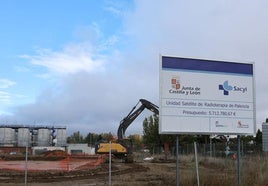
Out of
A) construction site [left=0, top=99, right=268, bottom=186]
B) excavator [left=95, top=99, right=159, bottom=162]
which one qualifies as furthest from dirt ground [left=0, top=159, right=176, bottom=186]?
excavator [left=95, top=99, right=159, bottom=162]

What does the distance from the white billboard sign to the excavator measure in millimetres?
33140

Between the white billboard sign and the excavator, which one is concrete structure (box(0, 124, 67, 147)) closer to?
the excavator

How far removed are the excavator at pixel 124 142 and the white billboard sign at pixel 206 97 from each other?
3314cm

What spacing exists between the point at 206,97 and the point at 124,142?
36.9 m

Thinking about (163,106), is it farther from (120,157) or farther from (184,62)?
(120,157)

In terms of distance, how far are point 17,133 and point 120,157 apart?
92.1m

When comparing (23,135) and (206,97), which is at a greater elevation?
(206,97)

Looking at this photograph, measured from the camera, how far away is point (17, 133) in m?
136

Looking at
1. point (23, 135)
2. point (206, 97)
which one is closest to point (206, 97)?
point (206, 97)

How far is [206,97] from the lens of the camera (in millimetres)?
13312

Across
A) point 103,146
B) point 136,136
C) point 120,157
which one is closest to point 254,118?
point 103,146

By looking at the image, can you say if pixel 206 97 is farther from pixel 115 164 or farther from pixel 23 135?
pixel 23 135

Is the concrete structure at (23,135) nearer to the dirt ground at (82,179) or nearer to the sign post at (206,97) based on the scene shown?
the dirt ground at (82,179)

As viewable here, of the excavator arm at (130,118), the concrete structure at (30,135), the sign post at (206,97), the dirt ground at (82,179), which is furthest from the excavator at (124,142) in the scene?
the concrete structure at (30,135)
